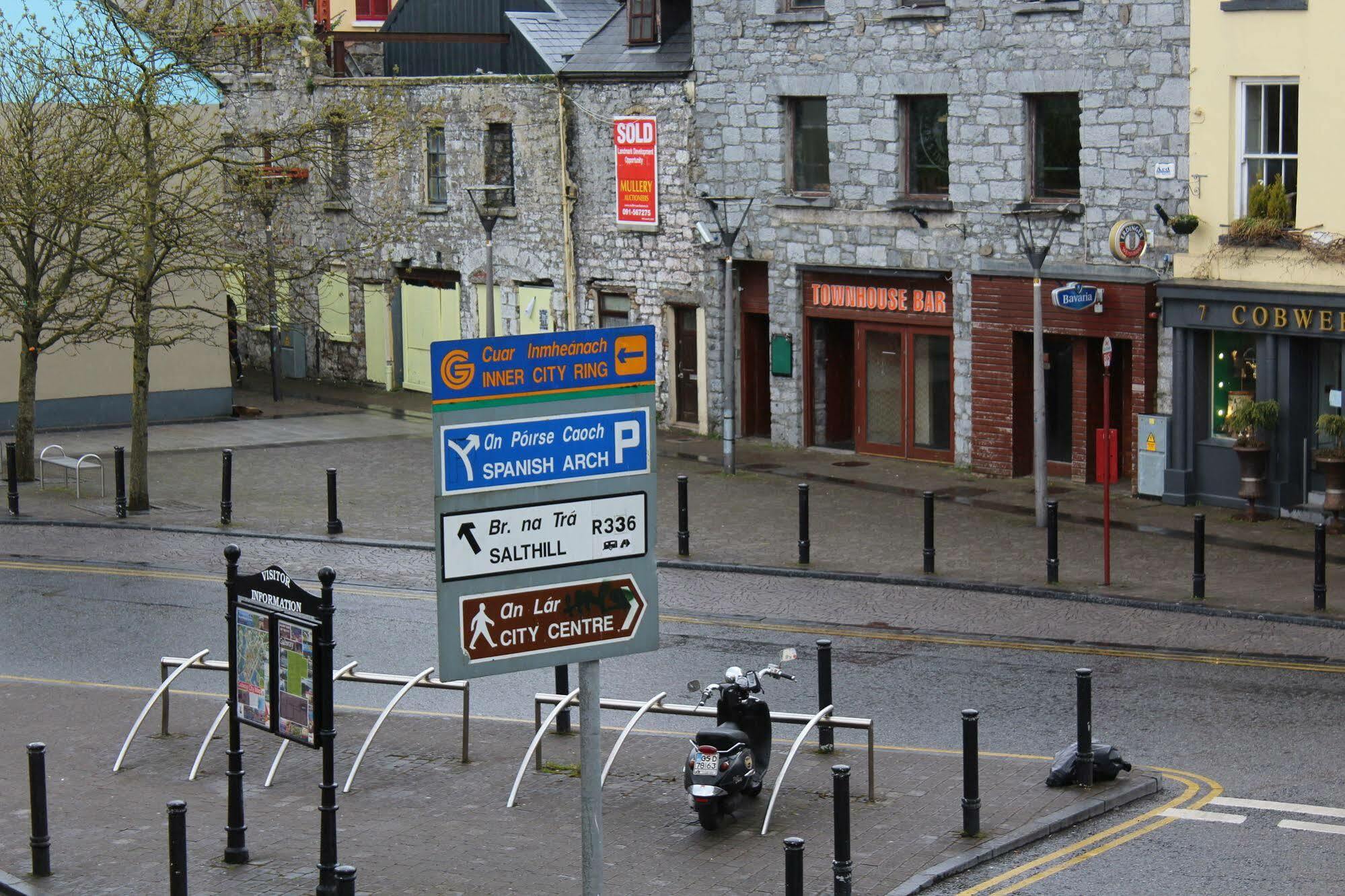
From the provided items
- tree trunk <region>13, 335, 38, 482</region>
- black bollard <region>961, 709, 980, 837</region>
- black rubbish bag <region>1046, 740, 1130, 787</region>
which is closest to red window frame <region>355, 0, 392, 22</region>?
tree trunk <region>13, 335, 38, 482</region>

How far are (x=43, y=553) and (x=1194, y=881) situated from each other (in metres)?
15.6

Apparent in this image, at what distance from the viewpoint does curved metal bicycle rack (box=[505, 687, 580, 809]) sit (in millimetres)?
12633

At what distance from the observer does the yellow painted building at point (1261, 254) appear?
22.6 metres

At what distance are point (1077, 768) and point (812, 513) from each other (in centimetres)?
1194

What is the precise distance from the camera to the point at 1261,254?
913 inches

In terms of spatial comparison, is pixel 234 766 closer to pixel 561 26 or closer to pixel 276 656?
pixel 276 656

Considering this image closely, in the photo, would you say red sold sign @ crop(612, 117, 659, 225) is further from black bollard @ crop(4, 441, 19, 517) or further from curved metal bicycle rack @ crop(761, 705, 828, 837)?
curved metal bicycle rack @ crop(761, 705, 828, 837)

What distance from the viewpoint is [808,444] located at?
29828mm

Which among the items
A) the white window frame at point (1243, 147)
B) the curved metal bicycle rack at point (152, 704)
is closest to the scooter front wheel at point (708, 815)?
the curved metal bicycle rack at point (152, 704)

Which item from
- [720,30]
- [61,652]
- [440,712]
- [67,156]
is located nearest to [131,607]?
[61,652]

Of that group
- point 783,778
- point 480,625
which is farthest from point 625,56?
point 480,625

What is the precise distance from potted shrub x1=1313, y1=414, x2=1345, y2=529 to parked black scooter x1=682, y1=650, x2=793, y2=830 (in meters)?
11.9

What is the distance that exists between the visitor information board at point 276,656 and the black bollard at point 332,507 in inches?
Result: 415

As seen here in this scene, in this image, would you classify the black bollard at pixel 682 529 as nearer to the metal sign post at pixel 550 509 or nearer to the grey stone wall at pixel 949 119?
the grey stone wall at pixel 949 119
